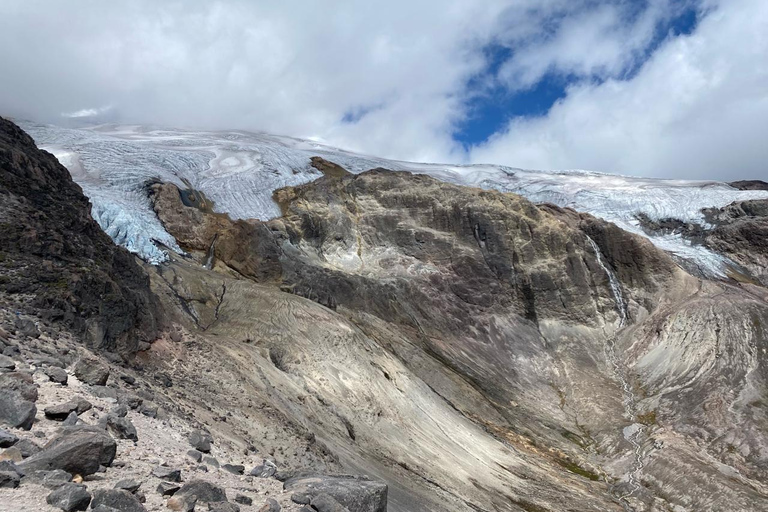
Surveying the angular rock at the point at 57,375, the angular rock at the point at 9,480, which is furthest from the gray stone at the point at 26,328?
the angular rock at the point at 9,480

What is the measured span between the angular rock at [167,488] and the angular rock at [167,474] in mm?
379

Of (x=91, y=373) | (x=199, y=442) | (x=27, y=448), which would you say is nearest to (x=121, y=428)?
(x=199, y=442)

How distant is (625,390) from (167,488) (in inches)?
2139

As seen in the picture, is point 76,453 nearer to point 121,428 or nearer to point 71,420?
point 71,420

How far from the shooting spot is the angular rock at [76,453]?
23.4 feet

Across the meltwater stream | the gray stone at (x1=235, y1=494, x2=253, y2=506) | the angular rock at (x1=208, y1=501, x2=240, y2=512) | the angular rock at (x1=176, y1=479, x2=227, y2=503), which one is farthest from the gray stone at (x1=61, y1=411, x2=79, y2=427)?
the meltwater stream

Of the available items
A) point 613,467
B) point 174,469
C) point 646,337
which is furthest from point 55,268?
point 646,337

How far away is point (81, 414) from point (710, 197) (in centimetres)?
10873

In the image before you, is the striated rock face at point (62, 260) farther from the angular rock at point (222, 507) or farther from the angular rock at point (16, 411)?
the angular rock at point (222, 507)

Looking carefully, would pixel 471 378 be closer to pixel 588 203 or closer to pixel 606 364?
pixel 606 364

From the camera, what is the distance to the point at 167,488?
7.91m

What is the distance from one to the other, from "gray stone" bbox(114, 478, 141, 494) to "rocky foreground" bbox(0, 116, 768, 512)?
0.30 feet

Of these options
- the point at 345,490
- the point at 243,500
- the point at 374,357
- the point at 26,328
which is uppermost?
the point at 374,357

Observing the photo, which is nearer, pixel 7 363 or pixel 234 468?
pixel 7 363
